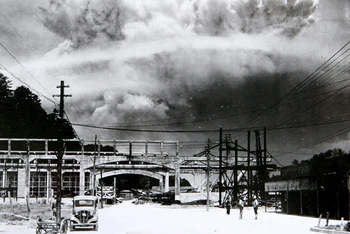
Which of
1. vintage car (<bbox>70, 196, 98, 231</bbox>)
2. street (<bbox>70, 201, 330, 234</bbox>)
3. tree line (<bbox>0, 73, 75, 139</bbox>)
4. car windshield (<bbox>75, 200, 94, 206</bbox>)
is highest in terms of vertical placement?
tree line (<bbox>0, 73, 75, 139</bbox>)

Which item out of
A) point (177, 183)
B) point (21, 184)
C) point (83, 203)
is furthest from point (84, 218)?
point (21, 184)

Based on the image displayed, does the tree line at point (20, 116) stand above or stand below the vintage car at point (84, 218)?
above

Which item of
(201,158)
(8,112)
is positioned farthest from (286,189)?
(8,112)

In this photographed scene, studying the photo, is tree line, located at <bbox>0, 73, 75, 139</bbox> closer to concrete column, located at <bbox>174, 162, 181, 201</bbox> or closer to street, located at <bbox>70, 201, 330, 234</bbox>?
concrete column, located at <bbox>174, 162, 181, 201</bbox>

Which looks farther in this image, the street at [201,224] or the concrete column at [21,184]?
the concrete column at [21,184]

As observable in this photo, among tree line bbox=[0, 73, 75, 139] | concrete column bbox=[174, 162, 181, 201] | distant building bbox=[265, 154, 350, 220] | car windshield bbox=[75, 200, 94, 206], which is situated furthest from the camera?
tree line bbox=[0, 73, 75, 139]

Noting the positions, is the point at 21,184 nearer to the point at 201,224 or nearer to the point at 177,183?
the point at 177,183

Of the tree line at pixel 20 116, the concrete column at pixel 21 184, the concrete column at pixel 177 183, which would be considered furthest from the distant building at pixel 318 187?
the tree line at pixel 20 116

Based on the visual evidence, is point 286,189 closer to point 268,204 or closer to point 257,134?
point 257,134

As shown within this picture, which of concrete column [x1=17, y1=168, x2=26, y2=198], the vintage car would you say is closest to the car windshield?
the vintage car

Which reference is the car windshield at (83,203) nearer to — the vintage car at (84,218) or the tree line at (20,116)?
the vintage car at (84,218)

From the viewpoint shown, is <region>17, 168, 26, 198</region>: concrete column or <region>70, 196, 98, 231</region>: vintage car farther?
<region>17, 168, 26, 198</region>: concrete column
